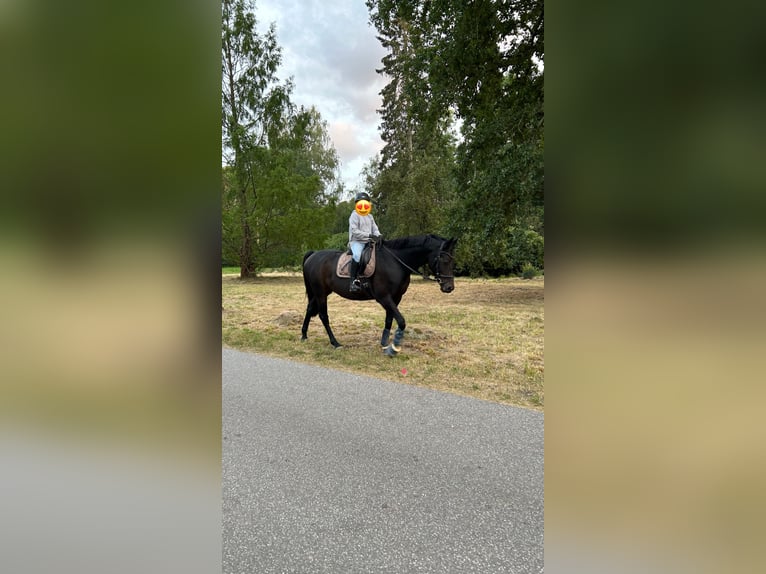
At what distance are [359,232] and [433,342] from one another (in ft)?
7.47

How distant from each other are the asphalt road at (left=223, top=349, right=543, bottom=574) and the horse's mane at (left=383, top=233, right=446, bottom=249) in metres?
2.66

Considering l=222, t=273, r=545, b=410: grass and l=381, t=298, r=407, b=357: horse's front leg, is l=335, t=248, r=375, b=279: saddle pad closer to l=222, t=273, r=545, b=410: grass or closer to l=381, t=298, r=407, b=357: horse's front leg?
l=381, t=298, r=407, b=357: horse's front leg

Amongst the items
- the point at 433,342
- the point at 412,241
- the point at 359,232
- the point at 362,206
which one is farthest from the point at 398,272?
the point at 433,342

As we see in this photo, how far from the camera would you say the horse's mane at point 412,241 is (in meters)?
5.93

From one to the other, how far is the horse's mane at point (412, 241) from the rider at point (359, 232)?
0.28 m

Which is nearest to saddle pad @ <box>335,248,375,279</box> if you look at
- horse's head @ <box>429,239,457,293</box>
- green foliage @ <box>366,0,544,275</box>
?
horse's head @ <box>429,239,457,293</box>

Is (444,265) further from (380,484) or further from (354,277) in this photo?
(380,484)

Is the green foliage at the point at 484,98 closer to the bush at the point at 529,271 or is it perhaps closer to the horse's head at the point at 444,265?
the horse's head at the point at 444,265

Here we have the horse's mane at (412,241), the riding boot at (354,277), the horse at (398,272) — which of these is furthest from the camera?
the riding boot at (354,277)

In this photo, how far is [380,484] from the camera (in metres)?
2.41

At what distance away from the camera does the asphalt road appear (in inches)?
71.8

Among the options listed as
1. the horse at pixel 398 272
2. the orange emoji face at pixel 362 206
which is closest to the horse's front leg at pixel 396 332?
the horse at pixel 398 272
